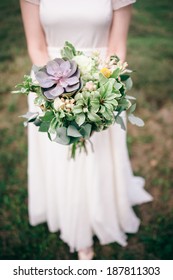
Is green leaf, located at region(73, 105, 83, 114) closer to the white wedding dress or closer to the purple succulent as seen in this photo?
the purple succulent

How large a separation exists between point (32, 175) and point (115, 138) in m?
0.74

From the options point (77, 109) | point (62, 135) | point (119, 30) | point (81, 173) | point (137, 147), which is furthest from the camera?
point (137, 147)

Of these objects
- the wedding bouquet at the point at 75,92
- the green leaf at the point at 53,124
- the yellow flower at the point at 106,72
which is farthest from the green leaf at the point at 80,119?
the yellow flower at the point at 106,72

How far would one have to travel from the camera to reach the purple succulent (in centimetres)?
154

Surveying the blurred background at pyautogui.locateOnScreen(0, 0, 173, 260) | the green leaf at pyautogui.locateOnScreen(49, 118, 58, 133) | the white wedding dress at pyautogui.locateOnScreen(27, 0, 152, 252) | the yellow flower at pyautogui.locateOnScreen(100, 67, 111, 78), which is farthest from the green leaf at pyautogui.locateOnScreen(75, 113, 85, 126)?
the blurred background at pyautogui.locateOnScreen(0, 0, 173, 260)

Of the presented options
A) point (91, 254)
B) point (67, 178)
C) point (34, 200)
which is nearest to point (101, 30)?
point (67, 178)

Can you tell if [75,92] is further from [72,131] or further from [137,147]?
[137,147]

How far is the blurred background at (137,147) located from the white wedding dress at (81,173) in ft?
0.44

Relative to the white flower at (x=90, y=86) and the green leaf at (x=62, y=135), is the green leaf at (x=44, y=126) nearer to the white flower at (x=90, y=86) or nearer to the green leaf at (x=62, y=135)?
the green leaf at (x=62, y=135)

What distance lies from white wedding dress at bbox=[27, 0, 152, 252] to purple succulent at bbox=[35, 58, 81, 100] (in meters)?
0.59

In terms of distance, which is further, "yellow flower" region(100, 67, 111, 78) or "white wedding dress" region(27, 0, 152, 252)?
"white wedding dress" region(27, 0, 152, 252)

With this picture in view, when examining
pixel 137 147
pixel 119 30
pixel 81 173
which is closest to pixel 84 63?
pixel 119 30

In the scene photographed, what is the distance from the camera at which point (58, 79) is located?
5.10 ft

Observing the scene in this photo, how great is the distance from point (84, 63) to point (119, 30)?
0.60m
